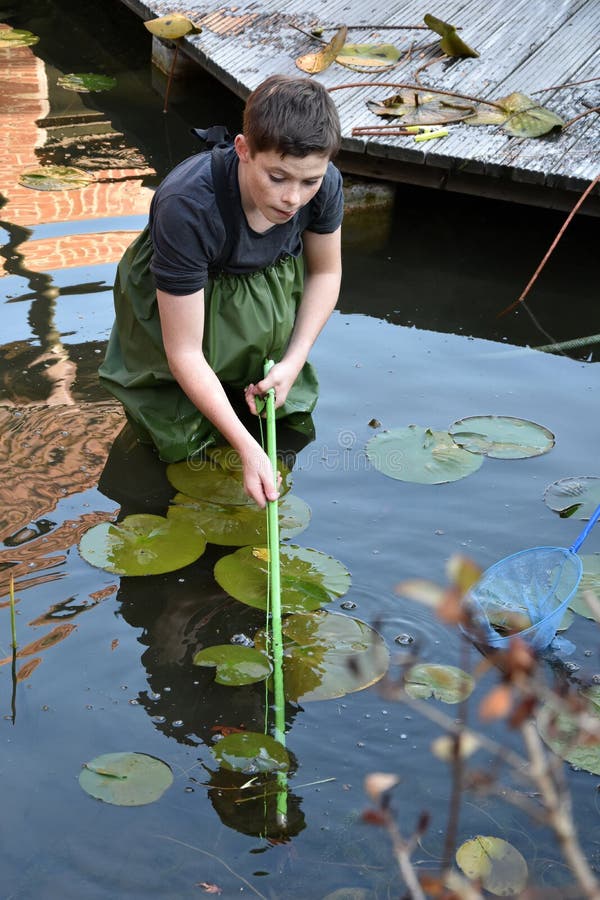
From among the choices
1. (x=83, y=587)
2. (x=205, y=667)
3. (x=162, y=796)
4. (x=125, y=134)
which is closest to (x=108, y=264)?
(x=125, y=134)

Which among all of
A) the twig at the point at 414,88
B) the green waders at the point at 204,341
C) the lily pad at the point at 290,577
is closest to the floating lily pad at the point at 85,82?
the twig at the point at 414,88

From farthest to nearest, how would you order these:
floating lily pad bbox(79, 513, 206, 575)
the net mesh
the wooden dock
→ the wooden dock → floating lily pad bbox(79, 513, 206, 575) → the net mesh

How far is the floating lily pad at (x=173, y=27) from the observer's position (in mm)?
4180

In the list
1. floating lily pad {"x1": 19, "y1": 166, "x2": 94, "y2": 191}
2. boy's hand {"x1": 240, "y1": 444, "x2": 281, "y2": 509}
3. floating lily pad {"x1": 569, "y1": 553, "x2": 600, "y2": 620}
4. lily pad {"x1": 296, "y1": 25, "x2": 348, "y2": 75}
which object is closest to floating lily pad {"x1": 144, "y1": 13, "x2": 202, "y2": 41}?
lily pad {"x1": 296, "y1": 25, "x2": 348, "y2": 75}

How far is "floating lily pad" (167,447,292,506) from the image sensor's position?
2314mm

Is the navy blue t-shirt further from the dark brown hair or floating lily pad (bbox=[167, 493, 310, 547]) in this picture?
floating lily pad (bbox=[167, 493, 310, 547])

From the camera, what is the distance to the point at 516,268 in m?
3.53

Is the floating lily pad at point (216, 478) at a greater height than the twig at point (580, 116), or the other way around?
the twig at point (580, 116)

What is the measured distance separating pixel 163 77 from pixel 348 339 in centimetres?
254

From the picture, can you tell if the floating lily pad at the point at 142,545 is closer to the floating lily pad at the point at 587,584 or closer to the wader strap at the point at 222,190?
the wader strap at the point at 222,190

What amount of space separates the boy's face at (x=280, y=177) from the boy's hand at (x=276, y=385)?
0.35 metres

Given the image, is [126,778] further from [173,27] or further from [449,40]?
[173,27]

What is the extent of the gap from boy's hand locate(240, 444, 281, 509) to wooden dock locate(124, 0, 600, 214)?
1.85 meters

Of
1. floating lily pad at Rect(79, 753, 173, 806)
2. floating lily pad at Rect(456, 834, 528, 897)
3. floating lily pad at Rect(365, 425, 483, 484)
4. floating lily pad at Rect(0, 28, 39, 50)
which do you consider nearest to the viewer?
floating lily pad at Rect(456, 834, 528, 897)
